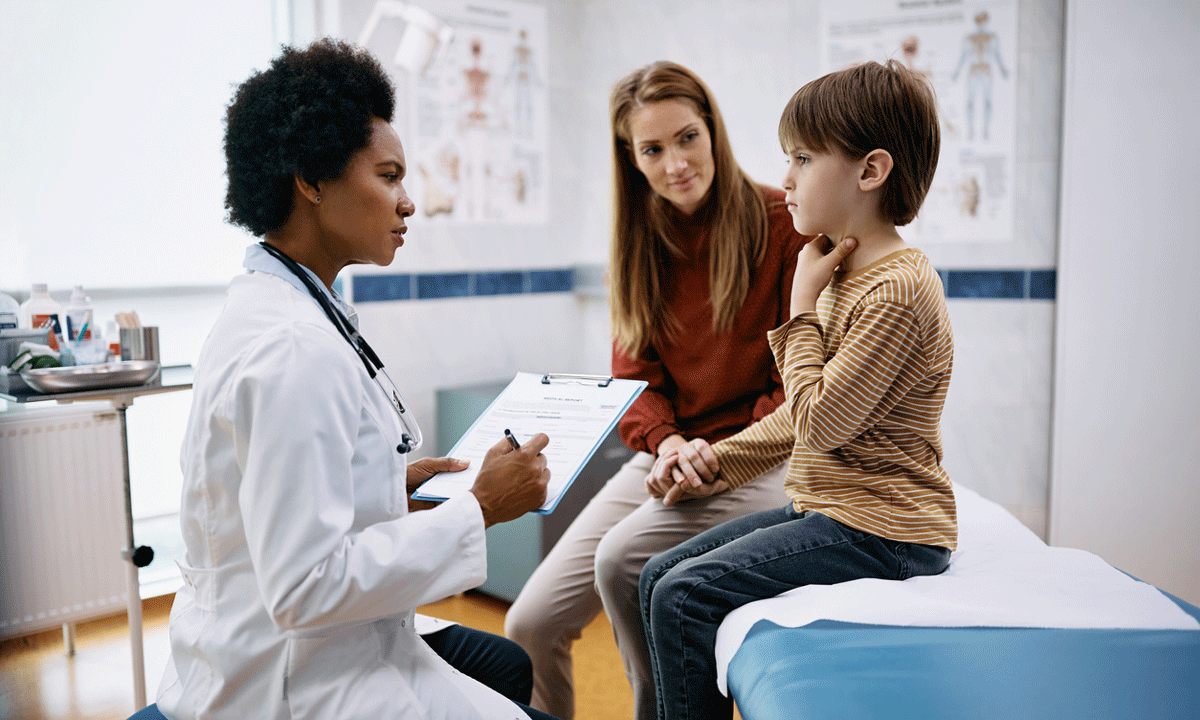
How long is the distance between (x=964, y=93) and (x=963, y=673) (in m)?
2.51

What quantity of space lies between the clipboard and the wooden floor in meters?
1.33

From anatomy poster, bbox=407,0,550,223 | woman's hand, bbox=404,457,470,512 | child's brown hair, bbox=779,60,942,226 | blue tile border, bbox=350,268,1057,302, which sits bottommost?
woman's hand, bbox=404,457,470,512

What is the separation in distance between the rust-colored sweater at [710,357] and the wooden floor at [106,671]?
103 centimetres

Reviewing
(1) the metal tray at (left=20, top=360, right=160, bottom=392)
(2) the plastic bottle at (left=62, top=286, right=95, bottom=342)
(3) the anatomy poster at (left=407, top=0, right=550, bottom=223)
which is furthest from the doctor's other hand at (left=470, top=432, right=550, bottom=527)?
(3) the anatomy poster at (left=407, top=0, right=550, bottom=223)

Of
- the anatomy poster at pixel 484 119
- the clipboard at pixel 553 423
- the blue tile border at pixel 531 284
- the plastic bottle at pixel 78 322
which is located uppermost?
the anatomy poster at pixel 484 119

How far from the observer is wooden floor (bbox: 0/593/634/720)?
2.55m

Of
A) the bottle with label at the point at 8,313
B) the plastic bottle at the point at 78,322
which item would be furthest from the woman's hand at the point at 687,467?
the bottle with label at the point at 8,313

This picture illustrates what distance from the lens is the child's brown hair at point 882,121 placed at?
140 centimetres

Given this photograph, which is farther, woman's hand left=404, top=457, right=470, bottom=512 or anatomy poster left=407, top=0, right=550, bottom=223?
anatomy poster left=407, top=0, right=550, bottom=223

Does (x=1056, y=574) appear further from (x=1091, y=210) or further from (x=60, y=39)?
(x=60, y=39)

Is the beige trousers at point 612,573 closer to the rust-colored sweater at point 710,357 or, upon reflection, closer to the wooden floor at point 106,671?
the rust-colored sweater at point 710,357

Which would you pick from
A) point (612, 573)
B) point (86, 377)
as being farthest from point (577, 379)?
point (86, 377)

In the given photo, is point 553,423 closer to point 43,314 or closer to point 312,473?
point 312,473

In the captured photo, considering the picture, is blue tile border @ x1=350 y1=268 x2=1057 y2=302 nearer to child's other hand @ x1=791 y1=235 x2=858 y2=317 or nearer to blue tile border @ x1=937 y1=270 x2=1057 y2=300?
blue tile border @ x1=937 y1=270 x2=1057 y2=300
